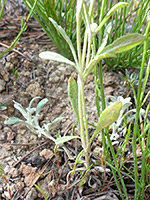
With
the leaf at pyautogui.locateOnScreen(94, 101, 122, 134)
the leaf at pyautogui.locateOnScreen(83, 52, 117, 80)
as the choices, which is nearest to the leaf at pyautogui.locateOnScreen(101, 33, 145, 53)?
the leaf at pyautogui.locateOnScreen(83, 52, 117, 80)

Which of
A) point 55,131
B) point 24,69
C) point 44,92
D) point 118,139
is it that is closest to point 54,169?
point 55,131

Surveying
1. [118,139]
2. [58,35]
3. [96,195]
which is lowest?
[96,195]

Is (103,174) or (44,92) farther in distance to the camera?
(44,92)

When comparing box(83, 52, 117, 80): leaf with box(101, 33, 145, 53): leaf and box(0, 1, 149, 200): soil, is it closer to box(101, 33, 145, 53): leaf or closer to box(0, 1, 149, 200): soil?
box(101, 33, 145, 53): leaf

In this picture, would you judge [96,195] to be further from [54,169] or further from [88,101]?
[88,101]

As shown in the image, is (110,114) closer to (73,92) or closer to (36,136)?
(73,92)

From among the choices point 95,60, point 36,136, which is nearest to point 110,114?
point 95,60
